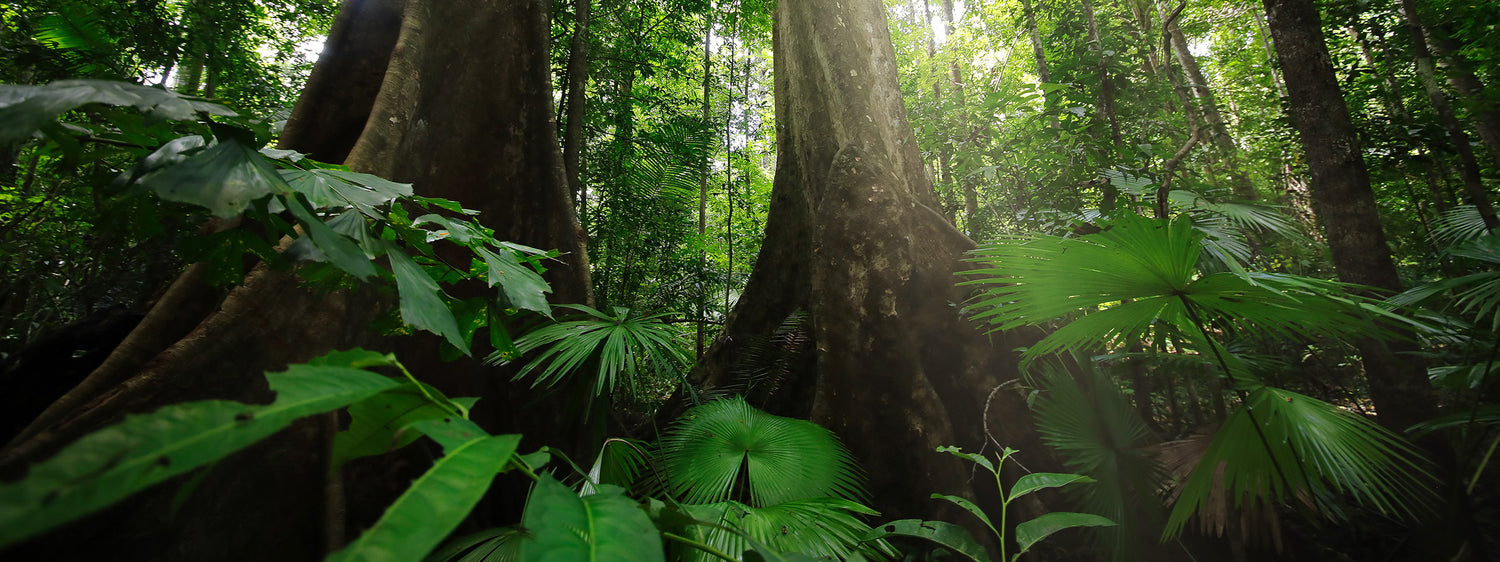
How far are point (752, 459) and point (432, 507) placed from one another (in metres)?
1.64

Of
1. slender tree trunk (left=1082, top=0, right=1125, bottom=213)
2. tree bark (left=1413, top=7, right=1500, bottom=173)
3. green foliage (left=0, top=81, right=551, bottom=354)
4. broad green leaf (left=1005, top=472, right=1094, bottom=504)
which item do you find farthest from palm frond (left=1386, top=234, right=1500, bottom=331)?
green foliage (left=0, top=81, right=551, bottom=354)

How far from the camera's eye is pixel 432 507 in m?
0.37

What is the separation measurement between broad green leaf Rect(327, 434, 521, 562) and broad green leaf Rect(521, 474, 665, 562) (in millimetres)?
71

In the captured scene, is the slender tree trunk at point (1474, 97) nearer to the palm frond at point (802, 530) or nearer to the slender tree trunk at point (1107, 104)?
the slender tree trunk at point (1107, 104)

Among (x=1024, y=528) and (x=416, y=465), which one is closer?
(x=1024, y=528)

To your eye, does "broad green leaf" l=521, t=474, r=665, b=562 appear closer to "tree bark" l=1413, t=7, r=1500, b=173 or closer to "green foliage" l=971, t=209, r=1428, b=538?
"green foliage" l=971, t=209, r=1428, b=538

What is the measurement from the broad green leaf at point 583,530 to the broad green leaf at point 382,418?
0.41ft

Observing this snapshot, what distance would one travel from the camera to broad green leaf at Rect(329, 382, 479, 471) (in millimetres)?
515

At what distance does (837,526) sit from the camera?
124 centimetres

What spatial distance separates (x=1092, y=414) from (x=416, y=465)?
2.33m

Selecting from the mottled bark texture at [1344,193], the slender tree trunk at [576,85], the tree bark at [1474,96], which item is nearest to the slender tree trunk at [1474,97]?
the tree bark at [1474,96]

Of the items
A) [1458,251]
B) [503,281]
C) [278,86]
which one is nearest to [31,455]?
[503,281]

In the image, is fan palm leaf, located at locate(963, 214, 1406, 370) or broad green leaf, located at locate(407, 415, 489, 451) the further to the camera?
fan palm leaf, located at locate(963, 214, 1406, 370)

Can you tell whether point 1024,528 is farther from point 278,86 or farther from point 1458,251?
point 278,86
